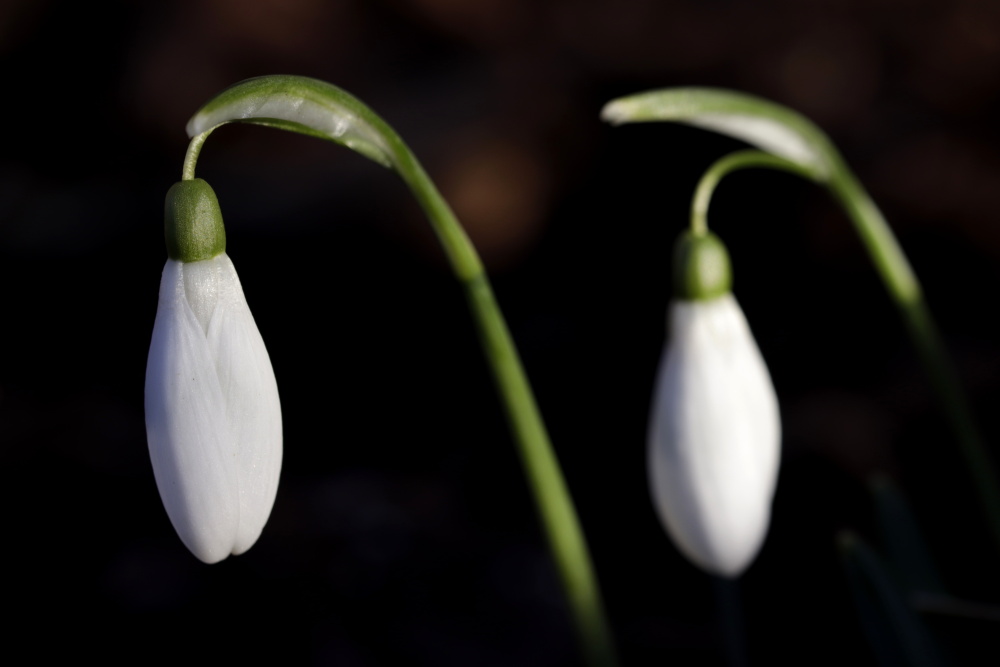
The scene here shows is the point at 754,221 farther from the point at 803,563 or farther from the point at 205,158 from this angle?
the point at 205,158

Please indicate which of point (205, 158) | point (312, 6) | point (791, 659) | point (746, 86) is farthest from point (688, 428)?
point (312, 6)

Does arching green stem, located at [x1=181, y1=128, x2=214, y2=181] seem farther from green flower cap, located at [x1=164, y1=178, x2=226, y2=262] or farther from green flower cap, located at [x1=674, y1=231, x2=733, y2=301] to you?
green flower cap, located at [x1=674, y1=231, x2=733, y2=301]

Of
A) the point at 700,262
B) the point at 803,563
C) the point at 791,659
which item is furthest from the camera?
the point at 803,563

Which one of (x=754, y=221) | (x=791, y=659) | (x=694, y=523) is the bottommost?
(x=791, y=659)

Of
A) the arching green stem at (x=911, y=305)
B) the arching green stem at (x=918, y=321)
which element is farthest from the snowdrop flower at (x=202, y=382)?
the arching green stem at (x=918, y=321)

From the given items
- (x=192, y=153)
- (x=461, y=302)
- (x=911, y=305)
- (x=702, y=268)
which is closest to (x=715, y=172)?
(x=702, y=268)

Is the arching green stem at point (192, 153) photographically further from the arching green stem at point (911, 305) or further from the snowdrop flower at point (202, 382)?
the arching green stem at point (911, 305)

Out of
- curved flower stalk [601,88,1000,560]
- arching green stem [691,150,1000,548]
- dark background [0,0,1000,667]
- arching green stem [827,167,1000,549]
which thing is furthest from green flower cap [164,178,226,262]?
dark background [0,0,1000,667]
